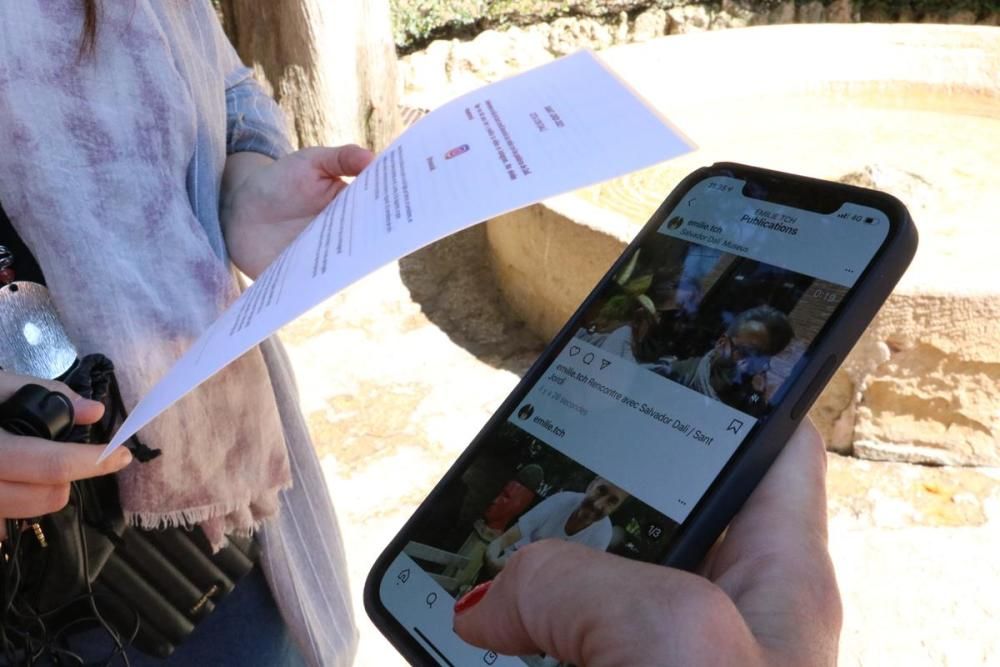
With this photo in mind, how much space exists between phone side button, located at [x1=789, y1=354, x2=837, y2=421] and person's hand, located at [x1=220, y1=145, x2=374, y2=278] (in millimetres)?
456

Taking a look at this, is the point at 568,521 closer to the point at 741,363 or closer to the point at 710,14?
the point at 741,363

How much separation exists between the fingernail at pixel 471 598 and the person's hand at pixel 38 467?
0.26m

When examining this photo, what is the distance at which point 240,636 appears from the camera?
3.01ft

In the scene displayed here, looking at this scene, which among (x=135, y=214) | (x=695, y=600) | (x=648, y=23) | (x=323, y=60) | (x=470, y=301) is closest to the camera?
(x=695, y=600)

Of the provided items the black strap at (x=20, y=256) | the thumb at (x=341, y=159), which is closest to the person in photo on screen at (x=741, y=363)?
the thumb at (x=341, y=159)

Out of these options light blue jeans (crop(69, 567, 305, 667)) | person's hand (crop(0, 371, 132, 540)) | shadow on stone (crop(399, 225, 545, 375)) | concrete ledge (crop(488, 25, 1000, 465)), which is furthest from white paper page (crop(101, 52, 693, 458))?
shadow on stone (crop(399, 225, 545, 375))

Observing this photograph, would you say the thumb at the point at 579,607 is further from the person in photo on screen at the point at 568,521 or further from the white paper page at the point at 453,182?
the white paper page at the point at 453,182

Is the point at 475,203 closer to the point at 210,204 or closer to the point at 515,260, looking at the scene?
the point at 210,204

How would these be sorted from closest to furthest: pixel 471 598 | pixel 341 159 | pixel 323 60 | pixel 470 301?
pixel 471 598, pixel 341 159, pixel 470 301, pixel 323 60

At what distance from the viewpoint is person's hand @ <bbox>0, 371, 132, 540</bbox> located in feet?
1.93

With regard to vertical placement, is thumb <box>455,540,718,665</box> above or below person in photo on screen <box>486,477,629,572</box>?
above

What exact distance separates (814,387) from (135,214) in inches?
21.6

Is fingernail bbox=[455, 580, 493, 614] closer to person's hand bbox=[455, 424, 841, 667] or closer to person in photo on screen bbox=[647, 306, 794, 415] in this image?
person's hand bbox=[455, 424, 841, 667]

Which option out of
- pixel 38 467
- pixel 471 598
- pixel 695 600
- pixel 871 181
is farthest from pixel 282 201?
pixel 871 181
